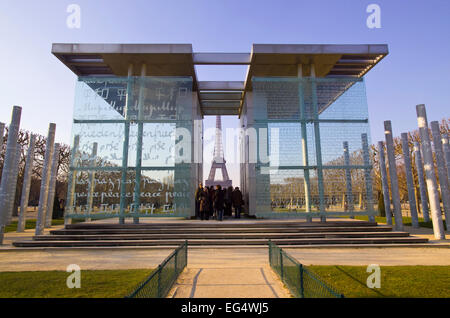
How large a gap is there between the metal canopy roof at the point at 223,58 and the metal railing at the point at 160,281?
10255 millimetres

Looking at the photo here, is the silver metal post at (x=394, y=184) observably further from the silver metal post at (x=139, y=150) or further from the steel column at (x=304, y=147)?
the silver metal post at (x=139, y=150)

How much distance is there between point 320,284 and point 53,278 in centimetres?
558

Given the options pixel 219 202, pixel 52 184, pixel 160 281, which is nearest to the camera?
pixel 160 281

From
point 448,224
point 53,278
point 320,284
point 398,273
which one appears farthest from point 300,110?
point 53,278

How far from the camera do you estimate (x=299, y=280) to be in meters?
4.49

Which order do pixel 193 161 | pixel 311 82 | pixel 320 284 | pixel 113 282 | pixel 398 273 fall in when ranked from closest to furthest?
Answer: pixel 320 284, pixel 113 282, pixel 398 273, pixel 311 82, pixel 193 161

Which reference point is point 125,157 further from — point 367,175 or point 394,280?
point 367,175

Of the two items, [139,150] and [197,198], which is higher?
[139,150]

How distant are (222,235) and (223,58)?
8869 mm

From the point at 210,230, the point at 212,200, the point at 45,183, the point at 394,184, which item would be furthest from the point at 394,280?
A: the point at 45,183

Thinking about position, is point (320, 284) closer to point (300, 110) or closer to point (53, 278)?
point (53, 278)

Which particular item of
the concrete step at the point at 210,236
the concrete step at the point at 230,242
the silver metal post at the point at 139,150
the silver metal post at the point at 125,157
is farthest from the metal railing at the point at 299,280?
the silver metal post at the point at 125,157

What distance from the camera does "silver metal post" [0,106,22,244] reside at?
34.0 ft

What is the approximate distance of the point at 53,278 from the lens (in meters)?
5.70
